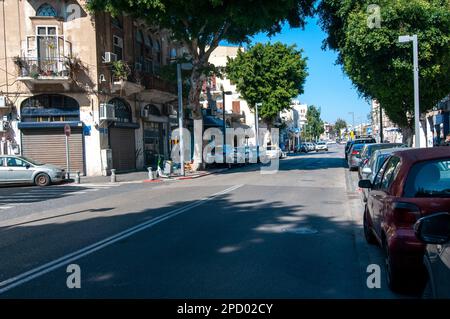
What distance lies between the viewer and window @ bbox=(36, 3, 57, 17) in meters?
26.5

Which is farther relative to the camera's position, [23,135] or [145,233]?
[23,135]

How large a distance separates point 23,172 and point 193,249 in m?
17.4

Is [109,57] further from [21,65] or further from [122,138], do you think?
[122,138]

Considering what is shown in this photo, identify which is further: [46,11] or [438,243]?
[46,11]

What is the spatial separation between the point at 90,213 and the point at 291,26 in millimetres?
19593

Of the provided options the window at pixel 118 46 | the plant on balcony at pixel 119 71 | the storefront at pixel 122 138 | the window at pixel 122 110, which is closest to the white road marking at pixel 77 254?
the plant on balcony at pixel 119 71

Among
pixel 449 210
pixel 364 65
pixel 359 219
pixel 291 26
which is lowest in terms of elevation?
pixel 359 219

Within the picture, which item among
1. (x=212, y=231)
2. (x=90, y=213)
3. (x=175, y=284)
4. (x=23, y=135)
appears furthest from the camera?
(x=23, y=135)

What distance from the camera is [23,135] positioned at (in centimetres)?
2661

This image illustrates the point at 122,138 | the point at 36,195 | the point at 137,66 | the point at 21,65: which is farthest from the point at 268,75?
the point at 36,195

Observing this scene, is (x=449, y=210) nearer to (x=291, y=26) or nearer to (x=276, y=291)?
(x=276, y=291)

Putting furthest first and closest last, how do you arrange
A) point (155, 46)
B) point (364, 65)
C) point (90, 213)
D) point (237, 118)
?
1. point (237, 118)
2. point (155, 46)
3. point (364, 65)
4. point (90, 213)

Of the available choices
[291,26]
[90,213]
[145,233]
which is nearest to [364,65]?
[291,26]

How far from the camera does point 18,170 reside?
73.0 feet
